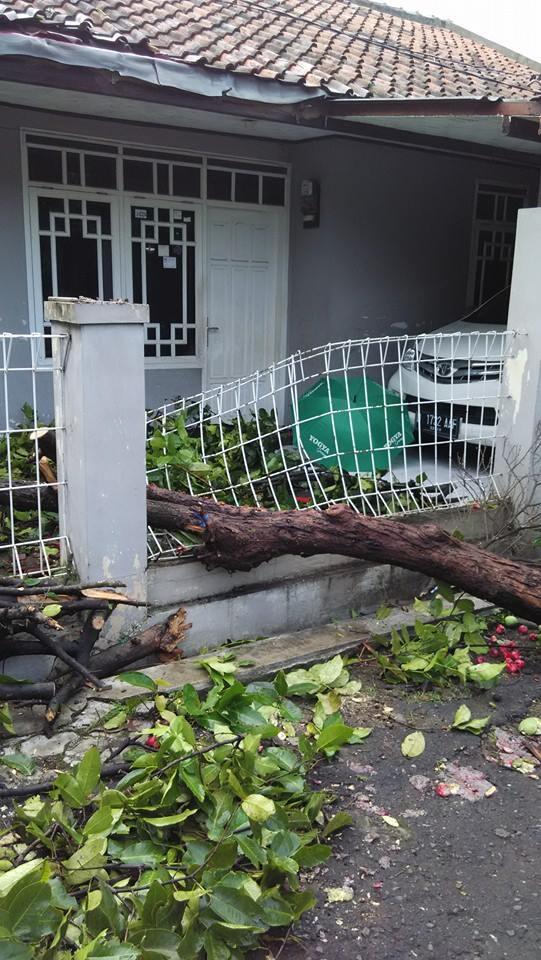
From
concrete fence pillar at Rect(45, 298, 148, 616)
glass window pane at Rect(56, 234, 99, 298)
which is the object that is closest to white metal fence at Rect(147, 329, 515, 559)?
concrete fence pillar at Rect(45, 298, 148, 616)

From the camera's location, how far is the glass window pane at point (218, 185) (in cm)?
752

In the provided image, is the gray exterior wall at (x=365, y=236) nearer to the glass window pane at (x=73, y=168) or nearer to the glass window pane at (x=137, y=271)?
the glass window pane at (x=73, y=168)

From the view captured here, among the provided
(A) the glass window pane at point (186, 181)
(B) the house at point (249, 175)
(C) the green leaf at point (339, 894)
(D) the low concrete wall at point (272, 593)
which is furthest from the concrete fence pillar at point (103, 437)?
(A) the glass window pane at point (186, 181)

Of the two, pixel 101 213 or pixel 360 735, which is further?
pixel 101 213

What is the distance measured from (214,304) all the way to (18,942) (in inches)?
256

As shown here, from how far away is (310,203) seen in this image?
7.68 metres

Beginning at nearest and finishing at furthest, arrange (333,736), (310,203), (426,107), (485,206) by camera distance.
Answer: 1. (333,736)
2. (426,107)
3. (310,203)
4. (485,206)

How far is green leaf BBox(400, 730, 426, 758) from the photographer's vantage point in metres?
3.29

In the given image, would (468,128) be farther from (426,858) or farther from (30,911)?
(30,911)

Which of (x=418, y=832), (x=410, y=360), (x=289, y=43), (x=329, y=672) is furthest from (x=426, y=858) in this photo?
(x=289, y=43)

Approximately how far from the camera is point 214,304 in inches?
307

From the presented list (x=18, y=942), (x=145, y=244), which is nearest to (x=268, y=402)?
(x=145, y=244)

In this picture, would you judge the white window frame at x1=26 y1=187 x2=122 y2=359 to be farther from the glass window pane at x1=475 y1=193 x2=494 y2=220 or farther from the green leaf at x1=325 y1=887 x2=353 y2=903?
the green leaf at x1=325 y1=887 x2=353 y2=903

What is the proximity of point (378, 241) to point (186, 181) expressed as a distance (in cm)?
202
